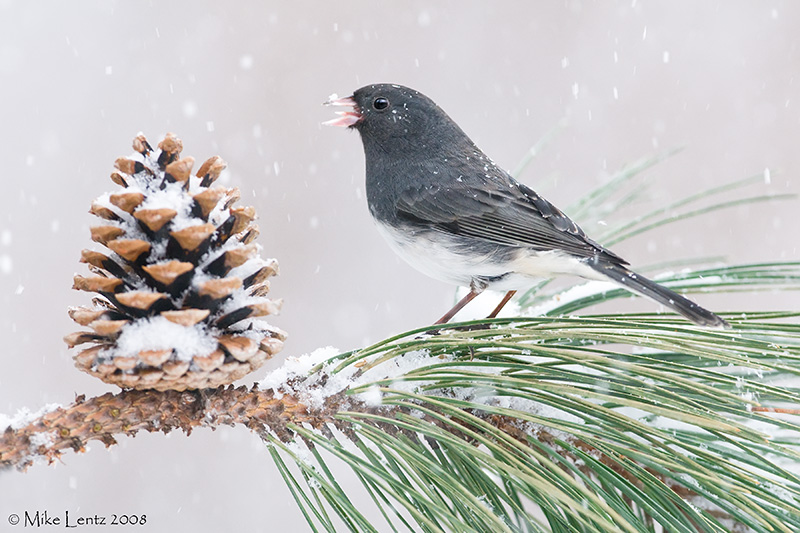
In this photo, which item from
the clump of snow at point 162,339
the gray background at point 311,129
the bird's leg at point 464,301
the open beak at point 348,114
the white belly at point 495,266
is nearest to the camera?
the clump of snow at point 162,339

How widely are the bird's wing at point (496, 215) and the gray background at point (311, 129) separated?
1.98 m

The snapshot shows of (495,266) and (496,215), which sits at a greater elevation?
(496,215)

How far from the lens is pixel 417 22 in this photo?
4.32 m

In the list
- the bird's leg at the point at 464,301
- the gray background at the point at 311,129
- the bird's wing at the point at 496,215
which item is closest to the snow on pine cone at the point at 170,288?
the bird's leg at the point at 464,301

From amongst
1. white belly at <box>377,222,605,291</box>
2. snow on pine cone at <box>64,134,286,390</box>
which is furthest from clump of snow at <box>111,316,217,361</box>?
white belly at <box>377,222,605,291</box>

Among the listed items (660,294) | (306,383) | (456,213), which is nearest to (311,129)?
(456,213)

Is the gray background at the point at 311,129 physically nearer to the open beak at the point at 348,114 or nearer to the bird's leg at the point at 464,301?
the open beak at the point at 348,114

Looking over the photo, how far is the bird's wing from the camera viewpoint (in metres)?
1.57

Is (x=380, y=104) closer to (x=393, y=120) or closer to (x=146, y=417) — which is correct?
(x=393, y=120)

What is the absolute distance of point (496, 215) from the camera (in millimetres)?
1695

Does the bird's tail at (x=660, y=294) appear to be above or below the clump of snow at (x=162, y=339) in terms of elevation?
below

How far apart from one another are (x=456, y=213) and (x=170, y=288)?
973 millimetres

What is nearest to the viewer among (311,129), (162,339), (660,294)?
(162,339)

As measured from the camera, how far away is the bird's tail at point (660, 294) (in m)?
0.98
